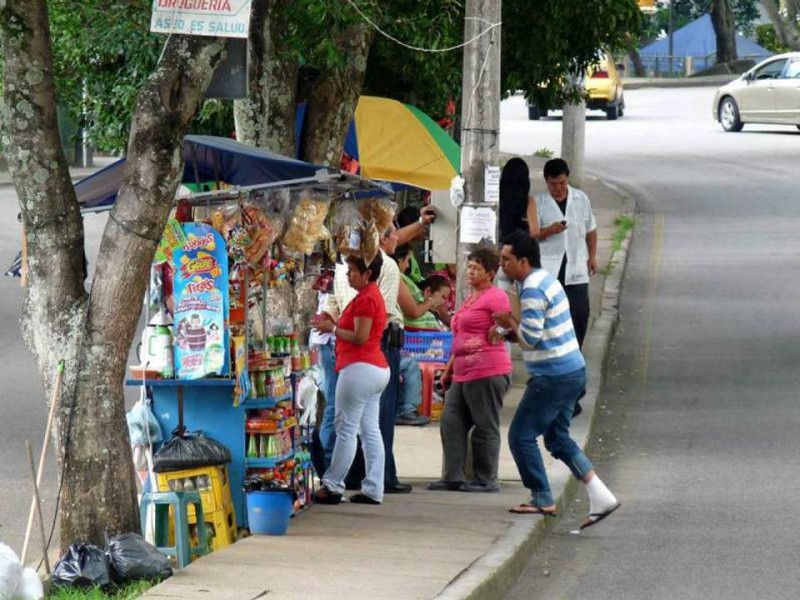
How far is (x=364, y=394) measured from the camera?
1011 centimetres

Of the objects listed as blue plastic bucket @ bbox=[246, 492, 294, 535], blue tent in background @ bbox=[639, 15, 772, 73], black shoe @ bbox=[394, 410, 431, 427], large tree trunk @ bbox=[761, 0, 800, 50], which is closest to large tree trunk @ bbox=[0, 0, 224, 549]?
blue plastic bucket @ bbox=[246, 492, 294, 535]

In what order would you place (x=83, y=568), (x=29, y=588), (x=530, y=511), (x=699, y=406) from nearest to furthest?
(x=29, y=588) → (x=83, y=568) → (x=530, y=511) → (x=699, y=406)

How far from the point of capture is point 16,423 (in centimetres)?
1354

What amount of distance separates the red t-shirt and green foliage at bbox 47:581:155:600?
252 cm

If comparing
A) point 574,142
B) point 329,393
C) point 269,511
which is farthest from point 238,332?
point 574,142

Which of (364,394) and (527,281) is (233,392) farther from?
(527,281)

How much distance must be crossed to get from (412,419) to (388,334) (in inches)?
95.3

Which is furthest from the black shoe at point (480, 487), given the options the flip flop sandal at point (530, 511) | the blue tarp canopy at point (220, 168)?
the blue tarp canopy at point (220, 168)

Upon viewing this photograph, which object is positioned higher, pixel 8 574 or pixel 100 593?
pixel 8 574

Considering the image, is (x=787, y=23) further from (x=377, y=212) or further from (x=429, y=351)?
(x=377, y=212)

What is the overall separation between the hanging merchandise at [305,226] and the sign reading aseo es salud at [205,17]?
1.82m

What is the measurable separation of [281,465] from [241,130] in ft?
12.2

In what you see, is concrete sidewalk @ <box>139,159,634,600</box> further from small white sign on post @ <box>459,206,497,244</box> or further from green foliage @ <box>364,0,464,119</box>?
green foliage @ <box>364,0,464,119</box>

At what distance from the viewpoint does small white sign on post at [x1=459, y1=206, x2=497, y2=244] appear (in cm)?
1093
